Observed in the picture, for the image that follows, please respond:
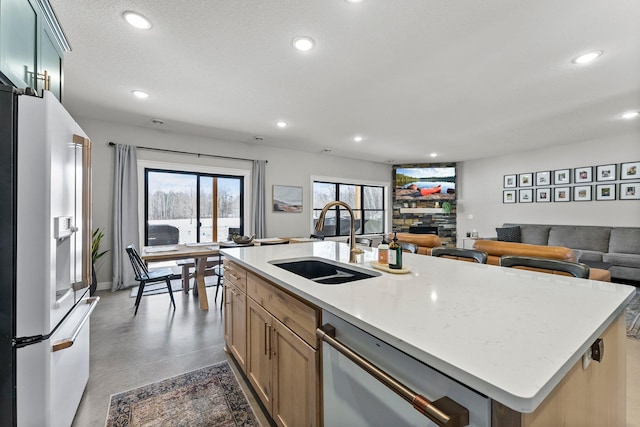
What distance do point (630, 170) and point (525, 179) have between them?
1.62 metres

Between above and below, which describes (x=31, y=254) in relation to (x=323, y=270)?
above

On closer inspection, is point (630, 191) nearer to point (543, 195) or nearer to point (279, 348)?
point (543, 195)

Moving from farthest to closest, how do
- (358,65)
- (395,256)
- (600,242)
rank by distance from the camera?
(600,242) < (358,65) < (395,256)

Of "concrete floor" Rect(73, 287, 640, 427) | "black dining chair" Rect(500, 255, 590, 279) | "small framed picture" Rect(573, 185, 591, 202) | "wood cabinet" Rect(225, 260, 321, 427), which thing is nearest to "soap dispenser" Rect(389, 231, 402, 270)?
"wood cabinet" Rect(225, 260, 321, 427)

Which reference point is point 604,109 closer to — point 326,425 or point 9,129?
point 326,425

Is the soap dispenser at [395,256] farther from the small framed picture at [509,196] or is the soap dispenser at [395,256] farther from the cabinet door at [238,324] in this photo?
the small framed picture at [509,196]

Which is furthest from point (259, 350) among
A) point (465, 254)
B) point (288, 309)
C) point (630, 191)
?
point (630, 191)

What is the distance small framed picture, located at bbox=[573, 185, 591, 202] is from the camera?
17.7 feet

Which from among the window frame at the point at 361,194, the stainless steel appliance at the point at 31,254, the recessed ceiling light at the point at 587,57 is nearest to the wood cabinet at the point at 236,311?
the stainless steel appliance at the point at 31,254

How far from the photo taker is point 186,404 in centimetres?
178

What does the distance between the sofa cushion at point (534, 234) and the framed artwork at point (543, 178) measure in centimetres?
93

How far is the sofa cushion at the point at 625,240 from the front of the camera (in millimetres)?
4578

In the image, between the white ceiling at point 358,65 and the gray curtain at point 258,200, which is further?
the gray curtain at point 258,200

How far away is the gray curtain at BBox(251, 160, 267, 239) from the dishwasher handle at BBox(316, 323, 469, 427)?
188 inches
